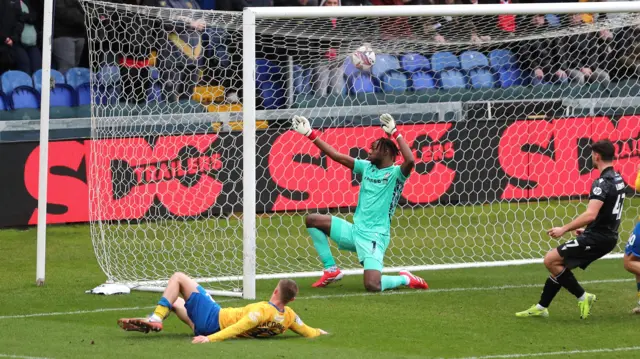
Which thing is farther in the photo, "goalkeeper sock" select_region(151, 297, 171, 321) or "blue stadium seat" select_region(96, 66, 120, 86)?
"blue stadium seat" select_region(96, 66, 120, 86)

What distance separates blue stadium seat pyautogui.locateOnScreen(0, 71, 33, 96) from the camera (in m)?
16.3

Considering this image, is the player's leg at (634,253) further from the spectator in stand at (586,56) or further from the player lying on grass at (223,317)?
the spectator in stand at (586,56)

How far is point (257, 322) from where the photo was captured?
8789 mm

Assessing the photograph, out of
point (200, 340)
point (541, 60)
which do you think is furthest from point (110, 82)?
point (541, 60)

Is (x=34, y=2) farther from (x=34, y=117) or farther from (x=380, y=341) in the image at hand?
(x=380, y=341)

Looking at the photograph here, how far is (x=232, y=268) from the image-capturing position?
13250 mm

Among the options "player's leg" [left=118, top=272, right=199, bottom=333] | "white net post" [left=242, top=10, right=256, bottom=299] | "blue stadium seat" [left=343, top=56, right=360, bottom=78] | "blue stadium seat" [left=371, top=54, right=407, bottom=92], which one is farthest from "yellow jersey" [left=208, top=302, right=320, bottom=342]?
"blue stadium seat" [left=371, top=54, right=407, bottom=92]

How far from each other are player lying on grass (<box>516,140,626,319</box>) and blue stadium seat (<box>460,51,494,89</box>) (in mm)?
5807

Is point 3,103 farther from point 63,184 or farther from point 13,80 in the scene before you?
point 63,184

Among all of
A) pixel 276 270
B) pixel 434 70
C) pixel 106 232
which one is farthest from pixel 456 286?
pixel 434 70

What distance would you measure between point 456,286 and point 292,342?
11.9 ft

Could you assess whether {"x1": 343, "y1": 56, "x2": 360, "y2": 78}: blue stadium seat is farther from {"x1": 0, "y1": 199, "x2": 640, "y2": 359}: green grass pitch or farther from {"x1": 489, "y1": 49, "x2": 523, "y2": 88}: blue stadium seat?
{"x1": 0, "y1": 199, "x2": 640, "y2": 359}: green grass pitch

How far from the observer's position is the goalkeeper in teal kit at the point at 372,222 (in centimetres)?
1175

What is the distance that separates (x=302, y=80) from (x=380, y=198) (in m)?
3.65
